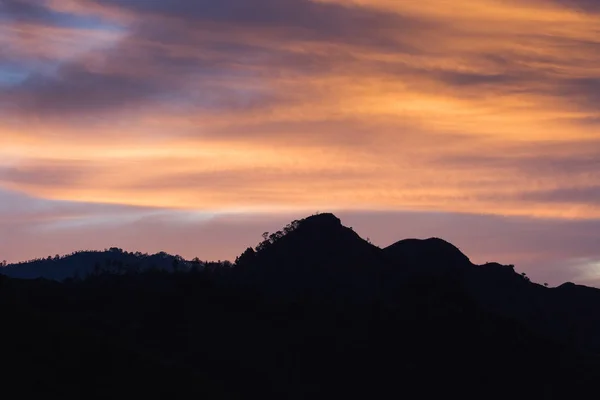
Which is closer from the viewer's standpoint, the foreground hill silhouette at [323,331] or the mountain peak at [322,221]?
the foreground hill silhouette at [323,331]

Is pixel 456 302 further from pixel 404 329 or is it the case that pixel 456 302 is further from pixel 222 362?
pixel 222 362

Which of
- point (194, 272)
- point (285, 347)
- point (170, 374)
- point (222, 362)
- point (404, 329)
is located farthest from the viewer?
point (194, 272)

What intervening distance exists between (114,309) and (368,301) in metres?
47.0

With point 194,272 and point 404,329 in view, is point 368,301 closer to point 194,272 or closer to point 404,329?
point 404,329

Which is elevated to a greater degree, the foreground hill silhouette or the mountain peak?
the mountain peak

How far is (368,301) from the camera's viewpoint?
584 feet

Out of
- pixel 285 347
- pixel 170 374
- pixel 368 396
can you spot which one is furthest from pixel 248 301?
pixel 170 374

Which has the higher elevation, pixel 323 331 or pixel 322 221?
pixel 322 221

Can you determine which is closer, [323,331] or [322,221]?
[323,331]

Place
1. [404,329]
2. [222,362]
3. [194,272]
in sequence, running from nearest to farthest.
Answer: [222,362] → [404,329] → [194,272]

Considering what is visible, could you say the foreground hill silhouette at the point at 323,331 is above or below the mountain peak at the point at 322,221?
below

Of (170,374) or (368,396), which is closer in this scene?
(170,374)

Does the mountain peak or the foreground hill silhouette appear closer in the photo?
the foreground hill silhouette

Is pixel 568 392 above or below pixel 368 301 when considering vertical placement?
below
